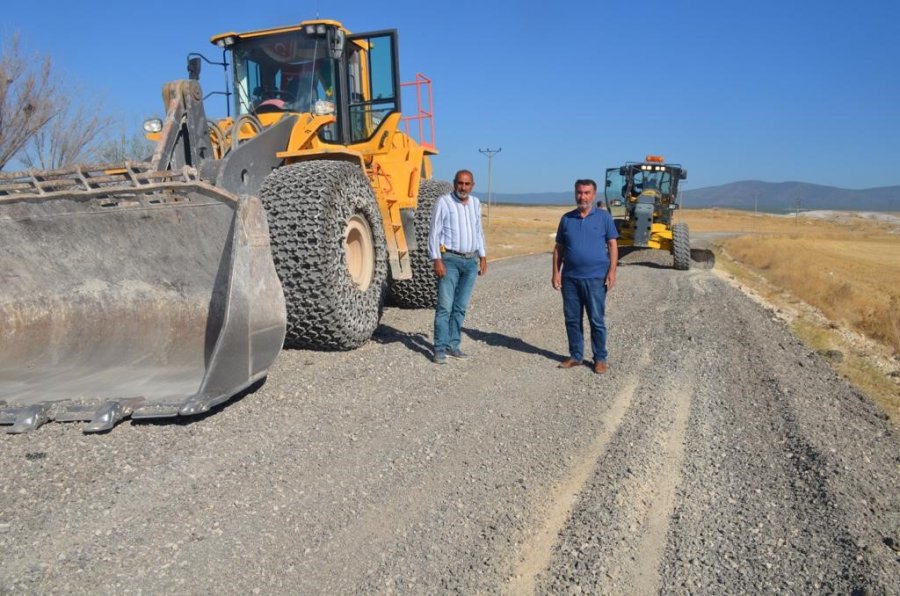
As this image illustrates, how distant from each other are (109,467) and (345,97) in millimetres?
4637

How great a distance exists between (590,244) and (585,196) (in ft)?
1.33

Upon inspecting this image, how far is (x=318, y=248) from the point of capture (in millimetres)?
5312

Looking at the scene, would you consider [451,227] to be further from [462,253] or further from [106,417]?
[106,417]

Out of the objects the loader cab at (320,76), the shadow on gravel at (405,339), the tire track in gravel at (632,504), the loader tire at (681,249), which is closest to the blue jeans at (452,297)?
the shadow on gravel at (405,339)

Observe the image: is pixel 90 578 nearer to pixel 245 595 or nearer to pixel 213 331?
pixel 245 595

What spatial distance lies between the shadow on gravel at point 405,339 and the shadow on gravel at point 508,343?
606mm

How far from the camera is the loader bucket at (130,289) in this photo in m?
4.34

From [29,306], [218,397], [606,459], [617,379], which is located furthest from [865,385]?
[29,306]

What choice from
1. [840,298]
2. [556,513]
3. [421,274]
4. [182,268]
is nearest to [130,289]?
[182,268]

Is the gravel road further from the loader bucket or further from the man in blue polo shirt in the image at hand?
the loader bucket

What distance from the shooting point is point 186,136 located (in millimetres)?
5695

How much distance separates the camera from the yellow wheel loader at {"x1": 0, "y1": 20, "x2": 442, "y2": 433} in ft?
14.1

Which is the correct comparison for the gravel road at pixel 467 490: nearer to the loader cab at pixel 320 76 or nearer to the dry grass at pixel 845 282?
the loader cab at pixel 320 76

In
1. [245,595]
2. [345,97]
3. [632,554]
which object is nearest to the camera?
[245,595]
